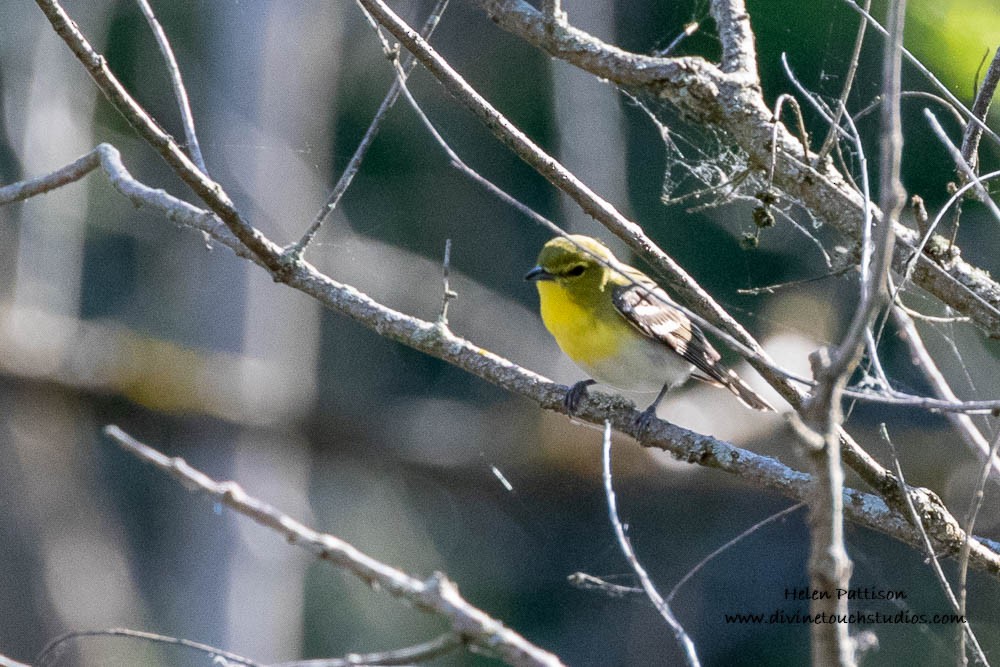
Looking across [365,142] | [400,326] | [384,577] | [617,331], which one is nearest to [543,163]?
[365,142]

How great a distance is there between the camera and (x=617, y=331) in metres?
3.83

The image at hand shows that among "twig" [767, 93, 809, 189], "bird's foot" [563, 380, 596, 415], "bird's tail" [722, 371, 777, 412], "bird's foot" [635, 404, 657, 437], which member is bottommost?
"bird's foot" [635, 404, 657, 437]

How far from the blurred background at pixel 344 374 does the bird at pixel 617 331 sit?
2.78 metres

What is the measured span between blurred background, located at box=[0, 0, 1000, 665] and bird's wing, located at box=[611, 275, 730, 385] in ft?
8.94

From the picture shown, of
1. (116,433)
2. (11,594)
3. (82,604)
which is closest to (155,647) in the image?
(82,604)

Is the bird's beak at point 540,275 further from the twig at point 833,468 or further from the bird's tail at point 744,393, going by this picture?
the twig at point 833,468

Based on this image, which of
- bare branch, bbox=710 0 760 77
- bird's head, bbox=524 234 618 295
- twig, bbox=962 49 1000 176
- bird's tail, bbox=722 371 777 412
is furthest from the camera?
bird's head, bbox=524 234 618 295

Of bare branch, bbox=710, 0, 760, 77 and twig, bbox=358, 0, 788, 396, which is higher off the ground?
bare branch, bbox=710, 0, 760, 77

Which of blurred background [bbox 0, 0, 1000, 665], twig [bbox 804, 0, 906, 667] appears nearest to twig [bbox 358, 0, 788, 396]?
twig [bbox 804, 0, 906, 667]

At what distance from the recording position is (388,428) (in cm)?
963

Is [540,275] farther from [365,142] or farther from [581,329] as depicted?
[365,142]

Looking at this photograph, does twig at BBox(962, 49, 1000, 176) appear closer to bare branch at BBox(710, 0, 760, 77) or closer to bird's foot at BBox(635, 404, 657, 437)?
bare branch at BBox(710, 0, 760, 77)

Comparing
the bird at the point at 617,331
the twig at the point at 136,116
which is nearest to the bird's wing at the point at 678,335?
the bird at the point at 617,331

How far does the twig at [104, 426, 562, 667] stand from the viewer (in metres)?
1.30
